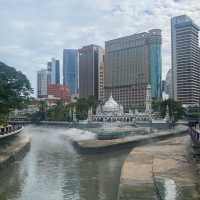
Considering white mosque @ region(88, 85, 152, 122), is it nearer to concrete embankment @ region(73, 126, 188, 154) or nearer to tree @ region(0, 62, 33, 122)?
concrete embankment @ region(73, 126, 188, 154)

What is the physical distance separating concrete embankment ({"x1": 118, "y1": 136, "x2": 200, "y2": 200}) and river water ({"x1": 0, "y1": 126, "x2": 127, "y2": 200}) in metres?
1.40

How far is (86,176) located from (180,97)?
155 metres

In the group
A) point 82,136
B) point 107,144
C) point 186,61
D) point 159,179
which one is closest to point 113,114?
point 186,61

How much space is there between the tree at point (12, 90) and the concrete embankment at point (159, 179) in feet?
79.7

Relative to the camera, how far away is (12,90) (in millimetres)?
59062

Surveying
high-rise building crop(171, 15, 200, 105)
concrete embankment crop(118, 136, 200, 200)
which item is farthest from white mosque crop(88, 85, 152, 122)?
concrete embankment crop(118, 136, 200, 200)

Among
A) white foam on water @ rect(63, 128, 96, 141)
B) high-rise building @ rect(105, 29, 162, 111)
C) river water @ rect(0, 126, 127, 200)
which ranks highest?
high-rise building @ rect(105, 29, 162, 111)

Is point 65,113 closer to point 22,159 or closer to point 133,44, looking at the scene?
point 133,44

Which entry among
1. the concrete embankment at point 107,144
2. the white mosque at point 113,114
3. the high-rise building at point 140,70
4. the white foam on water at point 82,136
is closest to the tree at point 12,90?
the concrete embankment at point 107,144

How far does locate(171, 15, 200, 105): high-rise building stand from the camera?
7003 inches

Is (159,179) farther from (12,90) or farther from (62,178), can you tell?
(12,90)

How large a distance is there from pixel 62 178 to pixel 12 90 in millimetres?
31606

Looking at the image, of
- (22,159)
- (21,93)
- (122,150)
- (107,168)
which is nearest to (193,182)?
(107,168)

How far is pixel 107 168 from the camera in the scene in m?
36.2
